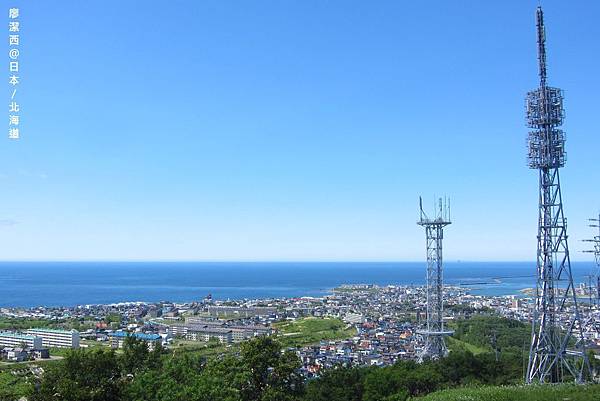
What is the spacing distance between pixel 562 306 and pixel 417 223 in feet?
20.6

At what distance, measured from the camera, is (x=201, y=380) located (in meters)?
10.3

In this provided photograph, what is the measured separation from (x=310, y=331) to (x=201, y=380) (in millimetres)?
32981

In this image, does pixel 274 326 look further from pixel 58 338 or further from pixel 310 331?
pixel 58 338

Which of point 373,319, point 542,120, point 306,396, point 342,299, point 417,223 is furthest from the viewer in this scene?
point 342,299

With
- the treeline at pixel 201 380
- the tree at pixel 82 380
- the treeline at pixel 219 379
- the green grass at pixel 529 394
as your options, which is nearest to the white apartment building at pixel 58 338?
the treeline at pixel 201 380

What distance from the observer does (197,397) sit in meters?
9.70

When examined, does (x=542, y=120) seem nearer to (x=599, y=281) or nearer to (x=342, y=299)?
(x=599, y=281)

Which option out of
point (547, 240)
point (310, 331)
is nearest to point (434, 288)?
point (547, 240)

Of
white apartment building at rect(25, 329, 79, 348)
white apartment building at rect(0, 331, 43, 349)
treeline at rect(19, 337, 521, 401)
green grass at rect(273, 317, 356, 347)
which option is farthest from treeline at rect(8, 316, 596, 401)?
white apartment building at rect(25, 329, 79, 348)

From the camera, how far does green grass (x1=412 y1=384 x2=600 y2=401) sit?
11300 mm

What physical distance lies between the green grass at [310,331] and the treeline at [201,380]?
751 inches

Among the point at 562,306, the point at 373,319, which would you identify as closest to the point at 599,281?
the point at 562,306

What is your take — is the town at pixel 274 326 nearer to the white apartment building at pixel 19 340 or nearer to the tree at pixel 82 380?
the white apartment building at pixel 19 340

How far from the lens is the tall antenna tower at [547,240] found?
13.8m
